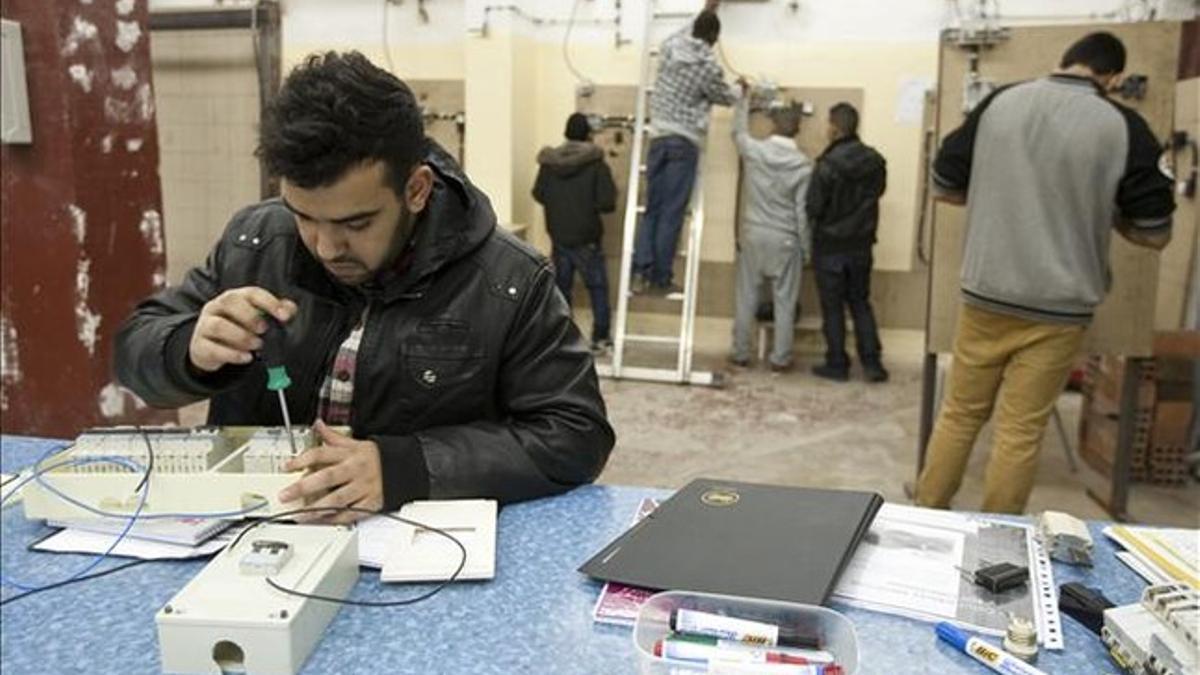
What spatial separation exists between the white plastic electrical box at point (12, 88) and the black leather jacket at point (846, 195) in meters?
3.31

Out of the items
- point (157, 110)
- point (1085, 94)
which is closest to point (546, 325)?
point (157, 110)

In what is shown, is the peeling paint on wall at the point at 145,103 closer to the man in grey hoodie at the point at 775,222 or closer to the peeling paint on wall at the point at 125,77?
the peeling paint on wall at the point at 125,77

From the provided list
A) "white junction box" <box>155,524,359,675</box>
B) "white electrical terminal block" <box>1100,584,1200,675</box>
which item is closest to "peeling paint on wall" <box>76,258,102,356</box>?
"white junction box" <box>155,524,359,675</box>

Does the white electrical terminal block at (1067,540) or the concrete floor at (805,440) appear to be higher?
the white electrical terminal block at (1067,540)

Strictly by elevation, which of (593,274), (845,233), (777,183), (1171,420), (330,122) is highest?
(330,122)

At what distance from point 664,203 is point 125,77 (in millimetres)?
2814

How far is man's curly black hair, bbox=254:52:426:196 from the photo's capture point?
1.02m

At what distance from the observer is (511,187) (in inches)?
119

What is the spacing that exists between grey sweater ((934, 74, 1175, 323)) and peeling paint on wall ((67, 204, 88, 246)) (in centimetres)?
212

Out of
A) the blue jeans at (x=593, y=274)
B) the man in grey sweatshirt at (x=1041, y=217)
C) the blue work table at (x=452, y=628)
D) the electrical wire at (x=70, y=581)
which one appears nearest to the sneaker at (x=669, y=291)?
the blue jeans at (x=593, y=274)


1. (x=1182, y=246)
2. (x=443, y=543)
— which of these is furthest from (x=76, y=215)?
(x=1182, y=246)

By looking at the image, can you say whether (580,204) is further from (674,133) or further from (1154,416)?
(1154,416)

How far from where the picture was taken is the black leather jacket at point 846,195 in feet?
14.1

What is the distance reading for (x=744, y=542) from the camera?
970mm
